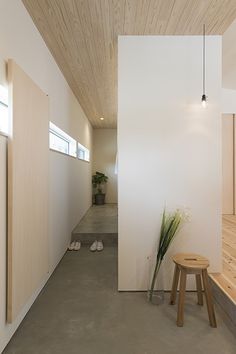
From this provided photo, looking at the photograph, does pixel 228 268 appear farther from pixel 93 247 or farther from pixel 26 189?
pixel 26 189

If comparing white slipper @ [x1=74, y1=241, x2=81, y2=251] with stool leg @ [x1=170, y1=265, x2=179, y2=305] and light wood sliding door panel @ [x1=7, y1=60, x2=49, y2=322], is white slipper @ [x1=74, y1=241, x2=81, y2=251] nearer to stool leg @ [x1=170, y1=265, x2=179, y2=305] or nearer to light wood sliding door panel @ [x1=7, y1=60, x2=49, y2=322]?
light wood sliding door panel @ [x1=7, y1=60, x2=49, y2=322]

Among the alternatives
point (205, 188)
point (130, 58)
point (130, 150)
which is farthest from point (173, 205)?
point (130, 58)

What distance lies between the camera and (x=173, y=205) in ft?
8.09

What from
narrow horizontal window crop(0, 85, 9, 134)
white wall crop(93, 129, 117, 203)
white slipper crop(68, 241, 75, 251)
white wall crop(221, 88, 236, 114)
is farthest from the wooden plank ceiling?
white wall crop(93, 129, 117, 203)

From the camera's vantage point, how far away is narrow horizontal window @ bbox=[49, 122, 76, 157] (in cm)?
309

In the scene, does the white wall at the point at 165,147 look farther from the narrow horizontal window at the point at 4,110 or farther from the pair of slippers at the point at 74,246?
the pair of slippers at the point at 74,246

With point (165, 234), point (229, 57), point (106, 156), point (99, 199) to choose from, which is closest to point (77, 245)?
point (165, 234)

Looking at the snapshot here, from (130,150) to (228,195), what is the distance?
152 inches

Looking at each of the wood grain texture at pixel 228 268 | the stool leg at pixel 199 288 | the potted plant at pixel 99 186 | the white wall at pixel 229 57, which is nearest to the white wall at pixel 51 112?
the stool leg at pixel 199 288

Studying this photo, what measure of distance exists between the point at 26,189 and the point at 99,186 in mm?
6388

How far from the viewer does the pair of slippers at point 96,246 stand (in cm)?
377

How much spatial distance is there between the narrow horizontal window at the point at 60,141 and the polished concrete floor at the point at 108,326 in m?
1.75

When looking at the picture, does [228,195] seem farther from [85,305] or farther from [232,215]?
[85,305]

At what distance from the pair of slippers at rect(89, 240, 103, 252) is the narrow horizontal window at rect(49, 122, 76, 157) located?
1.57 metres
